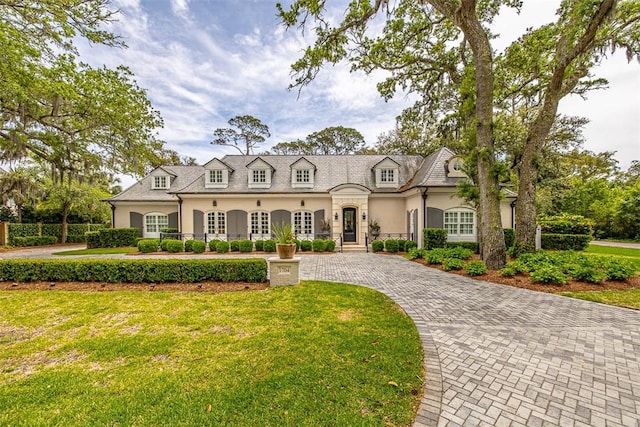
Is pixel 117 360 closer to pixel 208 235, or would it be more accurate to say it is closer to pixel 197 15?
pixel 197 15

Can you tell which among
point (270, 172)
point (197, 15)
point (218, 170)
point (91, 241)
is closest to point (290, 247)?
point (197, 15)

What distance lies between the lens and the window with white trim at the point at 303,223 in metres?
16.1

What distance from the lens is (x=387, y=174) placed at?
16.7m

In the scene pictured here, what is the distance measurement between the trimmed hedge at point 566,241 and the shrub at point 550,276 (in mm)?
8663

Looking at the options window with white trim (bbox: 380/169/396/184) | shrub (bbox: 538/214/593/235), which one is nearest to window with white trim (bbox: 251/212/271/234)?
window with white trim (bbox: 380/169/396/184)

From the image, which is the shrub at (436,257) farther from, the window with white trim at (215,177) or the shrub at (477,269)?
the window with white trim at (215,177)

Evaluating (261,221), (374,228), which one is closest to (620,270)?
(374,228)

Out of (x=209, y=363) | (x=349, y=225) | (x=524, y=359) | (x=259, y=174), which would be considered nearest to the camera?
(x=209, y=363)

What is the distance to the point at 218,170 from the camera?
54.7ft

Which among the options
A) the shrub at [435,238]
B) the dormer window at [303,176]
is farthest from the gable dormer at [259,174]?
the shrub at [435,238]

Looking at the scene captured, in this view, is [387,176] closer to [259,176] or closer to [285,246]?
[259,176]

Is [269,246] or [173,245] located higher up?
[173,245]

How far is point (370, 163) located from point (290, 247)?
41.4ft

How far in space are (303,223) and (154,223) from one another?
33.8ft
